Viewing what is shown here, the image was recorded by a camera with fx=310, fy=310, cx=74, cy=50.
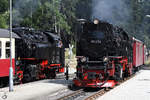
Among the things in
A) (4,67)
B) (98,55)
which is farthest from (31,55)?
(98,55)

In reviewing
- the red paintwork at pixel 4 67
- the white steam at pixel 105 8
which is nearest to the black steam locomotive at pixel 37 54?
the red paintwork at pixel 4 67

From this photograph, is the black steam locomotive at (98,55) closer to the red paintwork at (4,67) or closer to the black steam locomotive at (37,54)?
the red paintwork at (4,67)

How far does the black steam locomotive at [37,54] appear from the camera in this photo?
780 inches

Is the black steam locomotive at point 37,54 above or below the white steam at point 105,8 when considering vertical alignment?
below

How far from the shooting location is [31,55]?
20.5 meters

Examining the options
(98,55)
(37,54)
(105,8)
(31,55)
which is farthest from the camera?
(105,8)

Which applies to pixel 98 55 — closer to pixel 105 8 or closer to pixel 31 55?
pixel 31 55

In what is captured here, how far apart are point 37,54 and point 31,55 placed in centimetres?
68

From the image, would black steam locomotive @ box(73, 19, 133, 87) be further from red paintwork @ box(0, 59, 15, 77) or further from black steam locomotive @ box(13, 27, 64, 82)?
black steam locomotive @ box(13, 27, 64, 82)

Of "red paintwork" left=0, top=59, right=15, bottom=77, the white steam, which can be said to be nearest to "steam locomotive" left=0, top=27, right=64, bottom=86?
"red paintwork" left=0, top=59, right=15, bottom=77

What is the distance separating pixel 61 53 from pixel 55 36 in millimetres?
1750

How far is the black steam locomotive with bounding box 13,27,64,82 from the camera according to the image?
65.0 ft

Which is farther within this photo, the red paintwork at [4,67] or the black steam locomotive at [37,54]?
the black steam locomotive at [37,54]

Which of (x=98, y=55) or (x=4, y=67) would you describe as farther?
(x=98, y=55)
